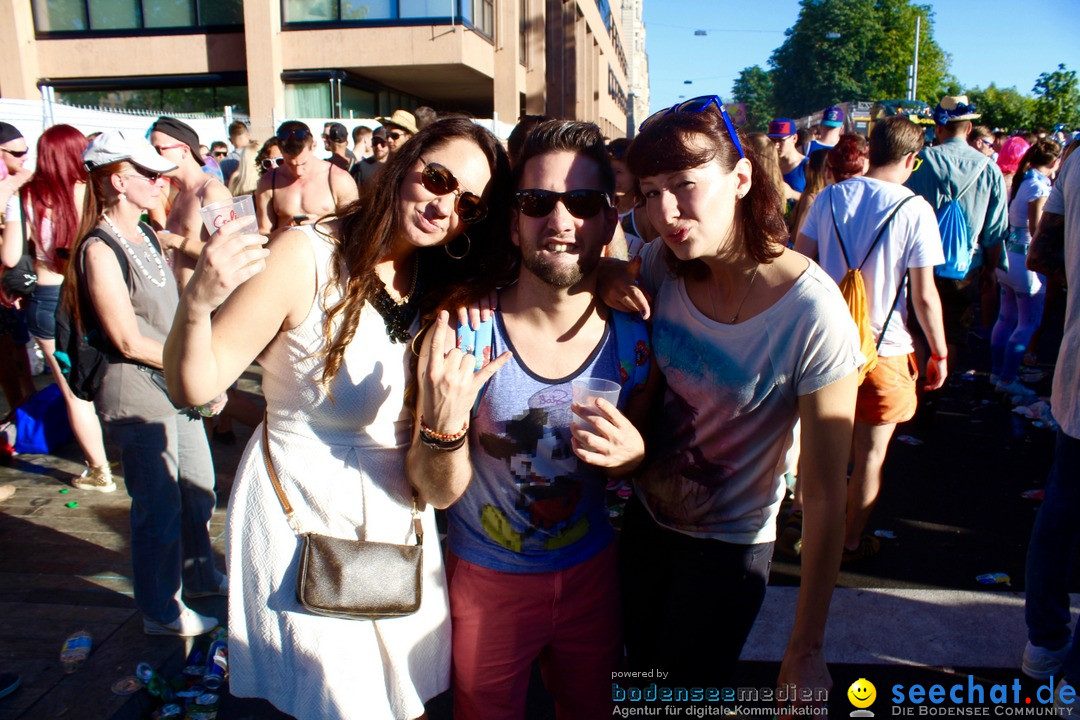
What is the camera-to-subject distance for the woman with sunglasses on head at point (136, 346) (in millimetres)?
2875

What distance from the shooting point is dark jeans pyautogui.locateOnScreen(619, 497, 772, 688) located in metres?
2.00

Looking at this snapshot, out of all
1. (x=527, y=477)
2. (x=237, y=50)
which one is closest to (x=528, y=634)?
(x=527, y=477)

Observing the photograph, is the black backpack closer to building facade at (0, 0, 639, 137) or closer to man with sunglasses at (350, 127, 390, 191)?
man with sunglasses at (350, 127, 390, 191)

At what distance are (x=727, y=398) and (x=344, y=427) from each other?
100 cm

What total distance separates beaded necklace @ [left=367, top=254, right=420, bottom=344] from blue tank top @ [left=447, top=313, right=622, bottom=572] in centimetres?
24

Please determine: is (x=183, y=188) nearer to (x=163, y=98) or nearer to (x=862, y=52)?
(x=163, y=98)

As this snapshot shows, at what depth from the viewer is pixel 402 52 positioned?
802 inches

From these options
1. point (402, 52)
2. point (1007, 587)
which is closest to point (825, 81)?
point (402, 52)

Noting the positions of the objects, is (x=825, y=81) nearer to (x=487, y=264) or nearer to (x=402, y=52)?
(x=402, y=52)

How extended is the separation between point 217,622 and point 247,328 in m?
2.05

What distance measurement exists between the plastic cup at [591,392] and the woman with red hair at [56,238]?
3.28 meters

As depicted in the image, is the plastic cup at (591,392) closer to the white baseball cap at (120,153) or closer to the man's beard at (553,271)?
the man's beard at (553,271)

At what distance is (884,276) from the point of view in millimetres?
3654

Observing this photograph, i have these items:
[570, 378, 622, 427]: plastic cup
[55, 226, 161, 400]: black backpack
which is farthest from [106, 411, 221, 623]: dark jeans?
[570, 378, 622, 427]: plastic cup
